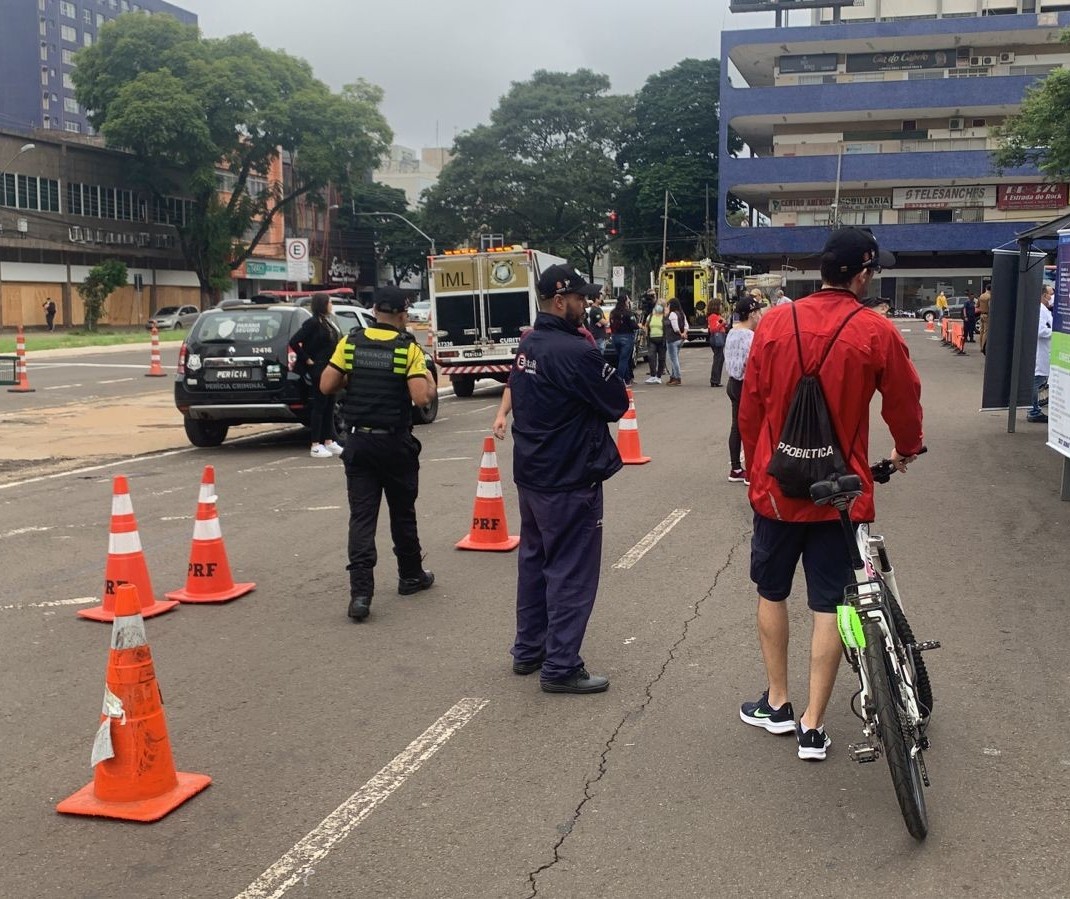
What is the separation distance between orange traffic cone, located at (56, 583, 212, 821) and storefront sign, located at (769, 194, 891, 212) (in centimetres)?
7091

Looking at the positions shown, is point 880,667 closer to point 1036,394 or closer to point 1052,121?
point 1036,394

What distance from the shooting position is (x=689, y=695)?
523cm

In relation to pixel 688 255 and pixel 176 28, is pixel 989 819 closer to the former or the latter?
pixel 176 28

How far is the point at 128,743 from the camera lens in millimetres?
4086

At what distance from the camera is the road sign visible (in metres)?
30.8

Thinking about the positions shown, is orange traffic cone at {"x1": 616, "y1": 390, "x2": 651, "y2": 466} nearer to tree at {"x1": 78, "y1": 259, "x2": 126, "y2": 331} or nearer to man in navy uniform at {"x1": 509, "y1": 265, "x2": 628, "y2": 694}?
man in navy uniform at {"x1": 509, "y1": 265, "x2": 628, "y2": 694}

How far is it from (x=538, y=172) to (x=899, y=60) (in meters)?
23.2

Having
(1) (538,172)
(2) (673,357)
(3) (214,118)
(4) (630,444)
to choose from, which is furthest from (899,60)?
(4) (630,444)

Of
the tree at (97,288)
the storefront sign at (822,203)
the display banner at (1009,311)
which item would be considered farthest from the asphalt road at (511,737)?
the storefront sign at (822,203)

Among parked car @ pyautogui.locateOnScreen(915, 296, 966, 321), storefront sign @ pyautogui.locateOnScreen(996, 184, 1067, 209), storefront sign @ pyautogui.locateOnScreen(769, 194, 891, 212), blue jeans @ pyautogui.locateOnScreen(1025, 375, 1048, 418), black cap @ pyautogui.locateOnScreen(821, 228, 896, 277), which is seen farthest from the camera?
storefront sign @ pyautogui.locateOnScreen(769, 194, 891, 212)

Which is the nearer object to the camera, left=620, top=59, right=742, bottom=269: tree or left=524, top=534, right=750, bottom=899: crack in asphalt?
left=524, top=534, right=750, bottom=899: crack in asphalt

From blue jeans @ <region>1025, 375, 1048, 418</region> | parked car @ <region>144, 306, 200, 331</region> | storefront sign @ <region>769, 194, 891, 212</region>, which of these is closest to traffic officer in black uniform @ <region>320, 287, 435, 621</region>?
blue jeans @ <region>1025, 375, 1048, 418</region>

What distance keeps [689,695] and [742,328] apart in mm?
5760

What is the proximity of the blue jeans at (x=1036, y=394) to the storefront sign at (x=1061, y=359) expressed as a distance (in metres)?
5.91
